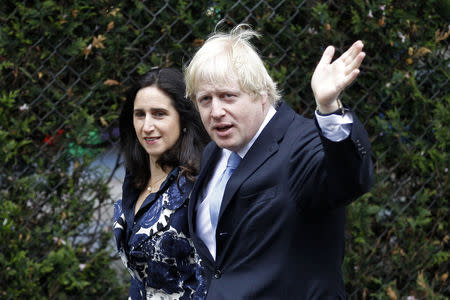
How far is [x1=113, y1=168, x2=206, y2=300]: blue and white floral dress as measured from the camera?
249 centimetres

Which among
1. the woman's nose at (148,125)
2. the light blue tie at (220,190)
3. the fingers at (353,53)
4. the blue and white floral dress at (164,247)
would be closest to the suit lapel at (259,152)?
the light blue tie at (220,190)

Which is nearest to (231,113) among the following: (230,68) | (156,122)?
Answer: (230,68)

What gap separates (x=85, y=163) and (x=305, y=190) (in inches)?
78.2

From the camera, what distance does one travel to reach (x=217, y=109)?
2008mm

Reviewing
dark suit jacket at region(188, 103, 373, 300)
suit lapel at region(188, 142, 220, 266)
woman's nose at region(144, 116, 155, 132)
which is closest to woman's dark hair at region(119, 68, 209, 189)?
woman's nose at region(144, 116, 155, 132)

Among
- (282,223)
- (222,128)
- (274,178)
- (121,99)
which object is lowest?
(282,223)

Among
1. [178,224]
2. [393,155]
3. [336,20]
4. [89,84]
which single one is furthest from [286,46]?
[178,224]

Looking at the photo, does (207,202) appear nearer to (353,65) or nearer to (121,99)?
(353,65)

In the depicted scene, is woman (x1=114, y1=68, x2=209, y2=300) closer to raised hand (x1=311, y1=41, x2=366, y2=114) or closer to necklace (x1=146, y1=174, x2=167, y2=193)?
necklace (x1=146, y1=174, x2=167, y2=193)

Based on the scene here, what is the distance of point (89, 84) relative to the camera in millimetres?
3480

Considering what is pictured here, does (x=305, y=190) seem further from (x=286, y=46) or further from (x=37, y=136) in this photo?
(x=37, y=136)

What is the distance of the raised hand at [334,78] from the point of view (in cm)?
161

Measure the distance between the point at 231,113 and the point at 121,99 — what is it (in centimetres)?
161

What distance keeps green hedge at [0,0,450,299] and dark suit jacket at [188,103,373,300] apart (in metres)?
1.57
